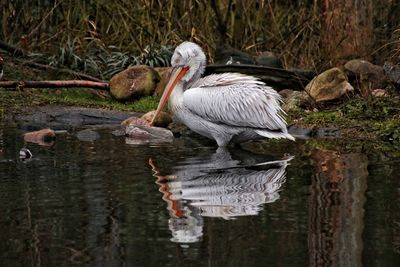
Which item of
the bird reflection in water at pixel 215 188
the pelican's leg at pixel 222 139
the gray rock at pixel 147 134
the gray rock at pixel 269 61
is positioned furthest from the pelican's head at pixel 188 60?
the gray rock at pixel 269 61

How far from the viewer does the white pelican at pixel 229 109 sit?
30.2ft

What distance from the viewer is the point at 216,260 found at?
4715 millimetres

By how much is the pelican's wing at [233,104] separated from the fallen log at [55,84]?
3.60m

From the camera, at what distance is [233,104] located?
30.6 feet

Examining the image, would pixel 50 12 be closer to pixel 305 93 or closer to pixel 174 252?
pixel 305 93

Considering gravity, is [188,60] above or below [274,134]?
above

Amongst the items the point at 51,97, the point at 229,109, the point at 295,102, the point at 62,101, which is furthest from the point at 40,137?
the point at 295,102

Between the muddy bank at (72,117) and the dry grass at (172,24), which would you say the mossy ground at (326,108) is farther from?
the dry grass at (172,24)

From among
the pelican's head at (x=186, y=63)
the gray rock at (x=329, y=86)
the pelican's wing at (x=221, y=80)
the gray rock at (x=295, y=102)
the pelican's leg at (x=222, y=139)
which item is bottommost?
the pelican's leg at (x=222, y=139)

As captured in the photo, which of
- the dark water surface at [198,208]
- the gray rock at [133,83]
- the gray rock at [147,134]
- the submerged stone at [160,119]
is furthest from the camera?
the gray rock at [133,83]

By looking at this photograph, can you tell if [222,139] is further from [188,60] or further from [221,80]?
[188,60]

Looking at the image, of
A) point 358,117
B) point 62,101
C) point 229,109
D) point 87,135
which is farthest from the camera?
point 62,101

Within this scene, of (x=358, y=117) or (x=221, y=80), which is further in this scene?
(x=358, y=117)

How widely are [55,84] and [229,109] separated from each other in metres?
4.15
